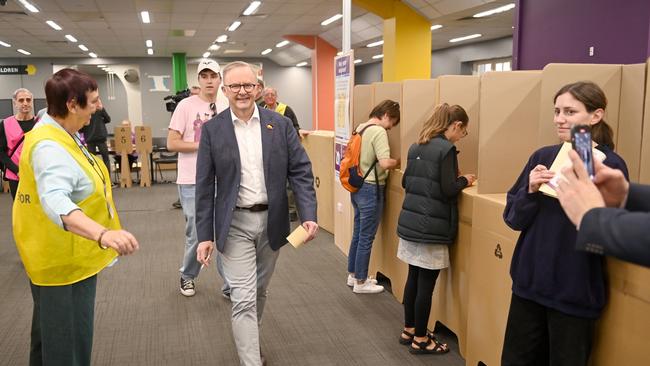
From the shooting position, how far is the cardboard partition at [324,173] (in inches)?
229

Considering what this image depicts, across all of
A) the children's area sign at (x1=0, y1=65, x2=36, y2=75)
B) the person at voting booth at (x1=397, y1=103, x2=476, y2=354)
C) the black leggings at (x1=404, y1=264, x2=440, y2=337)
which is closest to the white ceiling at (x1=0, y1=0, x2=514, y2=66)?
the children's area sign at (x1=0, y1=65, x2=36, y2=75)

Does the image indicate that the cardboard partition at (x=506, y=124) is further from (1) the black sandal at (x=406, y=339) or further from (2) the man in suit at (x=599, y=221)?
(2) the man in suit at (x=599, y=221)

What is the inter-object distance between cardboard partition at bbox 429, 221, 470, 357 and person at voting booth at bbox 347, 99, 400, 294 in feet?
2.46

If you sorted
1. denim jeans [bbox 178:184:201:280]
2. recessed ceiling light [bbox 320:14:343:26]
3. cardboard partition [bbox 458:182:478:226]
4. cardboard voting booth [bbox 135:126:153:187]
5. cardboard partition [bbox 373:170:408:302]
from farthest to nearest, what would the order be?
recessed ceiling light [bbox 320:14:343:26] < cardboard voting booth [bbox 135:126:153:187] < cardboard partition [bbox 373:170:408:302] < denim jeans [bbox 178:184:201:280] < cardboard partition [bbox 458:182:478:226]

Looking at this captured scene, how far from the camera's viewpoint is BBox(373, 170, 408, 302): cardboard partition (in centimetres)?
371

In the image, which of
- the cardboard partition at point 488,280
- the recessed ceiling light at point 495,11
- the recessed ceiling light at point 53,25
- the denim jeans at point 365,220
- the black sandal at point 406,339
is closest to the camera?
the cardboard partition at point 488,280

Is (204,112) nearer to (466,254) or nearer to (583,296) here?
(466,254)

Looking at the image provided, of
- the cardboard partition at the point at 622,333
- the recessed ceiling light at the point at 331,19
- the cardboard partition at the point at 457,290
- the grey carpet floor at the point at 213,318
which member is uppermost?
the recessed ceiling light at the point at 331,19

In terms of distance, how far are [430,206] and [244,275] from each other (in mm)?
1024

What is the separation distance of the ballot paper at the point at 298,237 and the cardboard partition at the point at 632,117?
1.37m

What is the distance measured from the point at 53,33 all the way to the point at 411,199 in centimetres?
1375

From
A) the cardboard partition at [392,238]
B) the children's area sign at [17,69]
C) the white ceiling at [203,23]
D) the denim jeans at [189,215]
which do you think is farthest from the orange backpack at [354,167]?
the children's area sign at [17,69]

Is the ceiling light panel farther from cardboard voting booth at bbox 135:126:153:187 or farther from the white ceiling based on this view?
cardboard voting booth at bbox 135:126:153:187

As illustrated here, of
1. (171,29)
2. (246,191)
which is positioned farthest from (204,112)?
(171,29)
